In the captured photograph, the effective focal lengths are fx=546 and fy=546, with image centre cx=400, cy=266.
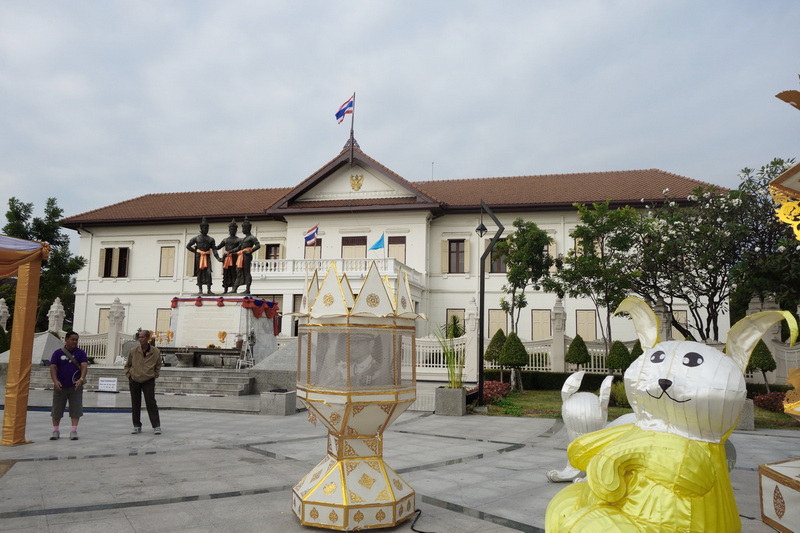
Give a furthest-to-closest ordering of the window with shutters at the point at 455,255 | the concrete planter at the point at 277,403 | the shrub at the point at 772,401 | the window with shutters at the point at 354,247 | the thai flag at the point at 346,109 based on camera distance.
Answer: the window with shutters at the point at 455,255 < the window with shutters at the point at 354,247 < the thai flag at the point at 346,109 < the shrub at the point at 772,401 < the concrete planter at the point at 277,403

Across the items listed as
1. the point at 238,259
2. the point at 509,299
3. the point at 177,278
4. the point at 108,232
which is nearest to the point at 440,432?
the point at 238,259

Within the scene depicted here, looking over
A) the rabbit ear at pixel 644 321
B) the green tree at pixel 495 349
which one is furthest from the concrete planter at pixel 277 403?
the rabbit ear at pixel 644 321

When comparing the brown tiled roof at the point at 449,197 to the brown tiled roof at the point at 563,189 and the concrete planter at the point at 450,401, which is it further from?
the concrete planter at the point at 450,401

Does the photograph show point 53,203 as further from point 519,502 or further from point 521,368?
point 519,502

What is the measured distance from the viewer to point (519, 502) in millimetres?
4902

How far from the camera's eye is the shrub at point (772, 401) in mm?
12202

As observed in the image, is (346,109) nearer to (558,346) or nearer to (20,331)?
(558,346)

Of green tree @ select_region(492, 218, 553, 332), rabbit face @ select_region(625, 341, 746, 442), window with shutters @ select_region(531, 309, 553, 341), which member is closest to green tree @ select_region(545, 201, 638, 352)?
green tree @ select_region(492, 218, 553, 332)

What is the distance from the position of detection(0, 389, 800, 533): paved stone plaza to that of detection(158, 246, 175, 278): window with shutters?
20594mm

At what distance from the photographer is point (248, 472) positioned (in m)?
5.99

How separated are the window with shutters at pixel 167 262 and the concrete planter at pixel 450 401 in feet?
74.1

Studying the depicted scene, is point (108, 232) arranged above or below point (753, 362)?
above

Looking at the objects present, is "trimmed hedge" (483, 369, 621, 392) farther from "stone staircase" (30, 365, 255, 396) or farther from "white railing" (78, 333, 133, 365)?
"white railing" (78, 333, 133, 365)

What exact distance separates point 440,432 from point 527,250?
9.76m
